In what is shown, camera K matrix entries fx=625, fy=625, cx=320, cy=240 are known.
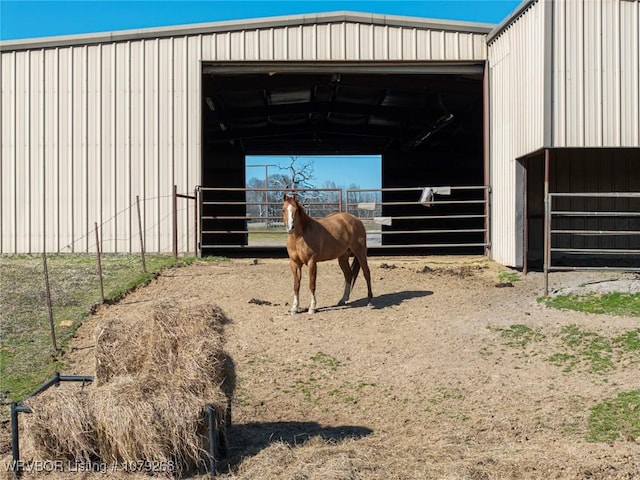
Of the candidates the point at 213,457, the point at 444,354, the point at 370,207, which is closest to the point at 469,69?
the point at 370,207

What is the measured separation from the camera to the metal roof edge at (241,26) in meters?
13.8

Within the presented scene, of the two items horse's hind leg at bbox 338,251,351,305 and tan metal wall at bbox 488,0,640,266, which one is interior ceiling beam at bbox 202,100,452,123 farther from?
horse's hind leg at bbox 338,251,351,305

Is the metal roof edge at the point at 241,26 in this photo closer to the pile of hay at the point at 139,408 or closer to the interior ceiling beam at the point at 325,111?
the interior ceiling beam at the point at 325,111

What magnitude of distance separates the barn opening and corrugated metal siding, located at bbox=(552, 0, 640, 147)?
354 cm

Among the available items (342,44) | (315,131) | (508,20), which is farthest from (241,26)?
(315,131)

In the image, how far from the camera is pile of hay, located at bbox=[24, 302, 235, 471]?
3910mm

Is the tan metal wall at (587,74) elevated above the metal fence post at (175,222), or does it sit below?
above

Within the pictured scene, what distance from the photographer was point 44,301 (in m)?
9.20

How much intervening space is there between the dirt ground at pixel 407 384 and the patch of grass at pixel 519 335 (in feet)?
0.24

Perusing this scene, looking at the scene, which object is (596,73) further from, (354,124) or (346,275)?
(354,124)

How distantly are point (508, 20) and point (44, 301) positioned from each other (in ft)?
33.0

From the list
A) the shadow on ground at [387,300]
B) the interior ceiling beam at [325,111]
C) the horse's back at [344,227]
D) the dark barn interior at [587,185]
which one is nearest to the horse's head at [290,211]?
the horse's back at [344,227]

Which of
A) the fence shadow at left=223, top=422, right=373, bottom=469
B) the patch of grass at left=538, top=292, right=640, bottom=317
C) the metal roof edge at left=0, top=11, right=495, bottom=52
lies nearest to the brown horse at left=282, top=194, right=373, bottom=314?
the patch of grass at left=538, top=292, right=640, bottom=317

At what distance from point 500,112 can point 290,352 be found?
27.8ft
